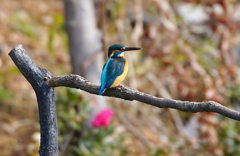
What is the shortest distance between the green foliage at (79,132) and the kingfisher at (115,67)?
1.19m

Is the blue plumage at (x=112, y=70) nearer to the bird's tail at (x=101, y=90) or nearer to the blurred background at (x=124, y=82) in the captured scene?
the bird's tail at (x=101, y=90)

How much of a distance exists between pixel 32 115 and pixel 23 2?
6.24 ft

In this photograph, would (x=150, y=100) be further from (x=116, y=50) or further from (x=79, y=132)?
(x=79, y=132)

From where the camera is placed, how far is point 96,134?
282 cm

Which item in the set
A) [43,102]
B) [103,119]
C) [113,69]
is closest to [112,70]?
[113,69]

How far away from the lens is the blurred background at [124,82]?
2902mm

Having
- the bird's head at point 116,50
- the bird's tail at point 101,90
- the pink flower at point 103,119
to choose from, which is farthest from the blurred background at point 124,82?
the bird's tail at point 101,90

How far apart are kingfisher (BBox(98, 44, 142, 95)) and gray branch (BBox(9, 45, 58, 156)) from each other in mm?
216

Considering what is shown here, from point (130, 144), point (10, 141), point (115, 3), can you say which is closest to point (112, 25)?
point (115, 3)

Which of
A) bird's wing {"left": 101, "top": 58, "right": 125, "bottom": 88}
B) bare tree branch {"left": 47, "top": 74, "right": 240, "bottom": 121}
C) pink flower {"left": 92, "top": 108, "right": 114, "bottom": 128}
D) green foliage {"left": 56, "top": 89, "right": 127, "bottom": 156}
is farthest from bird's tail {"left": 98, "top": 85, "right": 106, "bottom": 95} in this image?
pink flower {"left": 92, "top": 108, "right": 114, "bottom": 128}

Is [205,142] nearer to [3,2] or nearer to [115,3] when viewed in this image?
[115,3]

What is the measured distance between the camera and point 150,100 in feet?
3.60

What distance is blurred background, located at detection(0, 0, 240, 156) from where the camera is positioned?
290 centimetres

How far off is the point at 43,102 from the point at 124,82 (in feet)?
9.35
